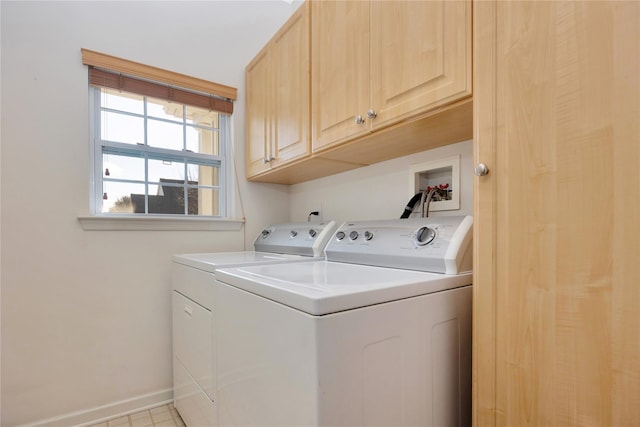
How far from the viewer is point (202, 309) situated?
4.72ft

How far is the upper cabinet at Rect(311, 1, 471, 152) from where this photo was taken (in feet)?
3.31

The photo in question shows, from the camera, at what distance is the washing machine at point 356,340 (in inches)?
28.8

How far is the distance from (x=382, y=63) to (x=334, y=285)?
879 mm

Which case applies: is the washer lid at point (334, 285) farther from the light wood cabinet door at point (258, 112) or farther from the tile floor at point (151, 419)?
the tile floor at point (151, 419)

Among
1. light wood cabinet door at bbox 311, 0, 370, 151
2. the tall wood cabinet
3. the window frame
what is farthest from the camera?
the window frame

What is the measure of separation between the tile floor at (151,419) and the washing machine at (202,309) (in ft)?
0.24

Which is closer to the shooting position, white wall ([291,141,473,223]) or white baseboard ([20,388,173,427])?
white wall ([291,141,473,223])

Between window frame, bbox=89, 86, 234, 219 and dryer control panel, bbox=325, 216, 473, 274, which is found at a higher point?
window frame, bbox=89, 86, 234, 219

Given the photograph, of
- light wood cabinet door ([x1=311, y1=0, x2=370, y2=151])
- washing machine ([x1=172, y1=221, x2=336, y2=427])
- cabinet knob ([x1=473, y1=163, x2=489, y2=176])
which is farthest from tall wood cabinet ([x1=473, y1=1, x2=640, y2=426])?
washing machine ([x1=172, y1=221, x2=336, y2=427])

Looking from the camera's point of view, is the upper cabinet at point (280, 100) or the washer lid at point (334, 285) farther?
the upper cabinet at point (280, 100)

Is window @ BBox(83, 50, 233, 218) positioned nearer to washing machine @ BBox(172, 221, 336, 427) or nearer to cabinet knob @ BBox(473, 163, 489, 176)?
washing machine @ BBox(172, 221, 336, 427)

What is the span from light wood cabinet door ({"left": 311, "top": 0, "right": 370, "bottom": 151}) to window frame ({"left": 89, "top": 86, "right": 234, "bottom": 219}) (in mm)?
960

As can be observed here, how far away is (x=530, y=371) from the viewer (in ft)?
2.43

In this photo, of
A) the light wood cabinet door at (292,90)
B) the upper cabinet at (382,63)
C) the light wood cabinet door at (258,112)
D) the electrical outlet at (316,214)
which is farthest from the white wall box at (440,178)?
the light wood cabinet door at (258,112)
